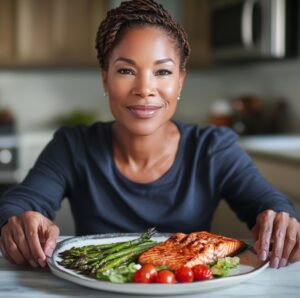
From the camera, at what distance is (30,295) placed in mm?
950

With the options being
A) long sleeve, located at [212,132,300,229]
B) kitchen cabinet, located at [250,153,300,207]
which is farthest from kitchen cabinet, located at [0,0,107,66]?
long sleeve, located at [212,132,300,229]

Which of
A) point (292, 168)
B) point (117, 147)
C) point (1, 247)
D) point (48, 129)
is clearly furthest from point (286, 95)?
point (1, 247)

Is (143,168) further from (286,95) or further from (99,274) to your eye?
(286,95)

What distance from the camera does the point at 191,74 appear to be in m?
4.70

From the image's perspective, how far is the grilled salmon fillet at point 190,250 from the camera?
100 cm

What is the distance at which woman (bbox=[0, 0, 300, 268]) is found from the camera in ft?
4.35

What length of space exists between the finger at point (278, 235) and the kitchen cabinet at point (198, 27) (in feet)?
10.6

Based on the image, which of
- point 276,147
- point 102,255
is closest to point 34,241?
point 102,255

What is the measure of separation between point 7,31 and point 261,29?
65.6 inches

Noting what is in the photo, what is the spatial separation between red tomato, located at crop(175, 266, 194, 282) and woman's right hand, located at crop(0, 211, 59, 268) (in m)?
0.27

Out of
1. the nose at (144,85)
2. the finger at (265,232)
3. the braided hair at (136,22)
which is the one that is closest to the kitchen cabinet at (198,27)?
the braided hair at (136,22)

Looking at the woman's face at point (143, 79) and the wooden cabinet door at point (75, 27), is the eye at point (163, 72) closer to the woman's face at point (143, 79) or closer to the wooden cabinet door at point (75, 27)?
the woman's face at point (143, 79)

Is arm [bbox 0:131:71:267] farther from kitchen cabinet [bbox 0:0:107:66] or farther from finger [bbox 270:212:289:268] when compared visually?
kitchen cabinet [bbox 0:0:107:66]

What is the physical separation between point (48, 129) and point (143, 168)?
2939 mm
